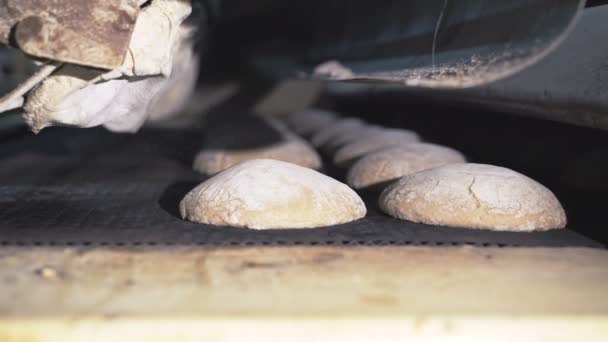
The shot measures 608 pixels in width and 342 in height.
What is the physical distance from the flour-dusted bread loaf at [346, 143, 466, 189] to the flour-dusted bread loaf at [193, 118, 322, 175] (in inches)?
15.1

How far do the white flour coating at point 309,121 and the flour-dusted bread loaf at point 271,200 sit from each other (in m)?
1.99

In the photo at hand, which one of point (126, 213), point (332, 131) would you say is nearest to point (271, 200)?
point (126, 213)

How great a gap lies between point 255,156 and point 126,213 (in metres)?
0.89

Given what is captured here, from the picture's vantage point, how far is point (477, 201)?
62.0 inches

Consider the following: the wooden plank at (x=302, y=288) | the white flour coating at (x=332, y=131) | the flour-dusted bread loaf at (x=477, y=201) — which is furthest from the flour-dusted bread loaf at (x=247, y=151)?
the wooden plank at (x=302, y=288)

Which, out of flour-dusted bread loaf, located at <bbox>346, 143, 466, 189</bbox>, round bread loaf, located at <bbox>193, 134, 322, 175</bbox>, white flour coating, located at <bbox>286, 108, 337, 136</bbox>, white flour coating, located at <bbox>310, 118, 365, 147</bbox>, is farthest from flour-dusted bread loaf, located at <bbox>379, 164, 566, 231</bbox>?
white flour coating, located at <bbox>286, 108, 337, 136</bbox>

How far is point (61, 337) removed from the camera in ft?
3.04

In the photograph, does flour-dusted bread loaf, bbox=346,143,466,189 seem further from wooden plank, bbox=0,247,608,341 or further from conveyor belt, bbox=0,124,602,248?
wooden plank, bbox=0,247,608,341

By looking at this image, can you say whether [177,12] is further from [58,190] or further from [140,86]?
[58,190]

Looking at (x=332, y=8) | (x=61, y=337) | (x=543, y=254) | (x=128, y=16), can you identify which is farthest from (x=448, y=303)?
(x=332, y=8)

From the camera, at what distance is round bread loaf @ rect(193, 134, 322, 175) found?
2.40 m

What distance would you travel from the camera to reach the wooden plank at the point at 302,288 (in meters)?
0.96

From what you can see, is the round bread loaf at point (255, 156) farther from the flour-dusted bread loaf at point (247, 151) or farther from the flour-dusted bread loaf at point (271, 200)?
the flour-dusted bread loaf at point (271, 200)

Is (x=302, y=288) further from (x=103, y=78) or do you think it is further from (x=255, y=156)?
(x=255, y=156)
